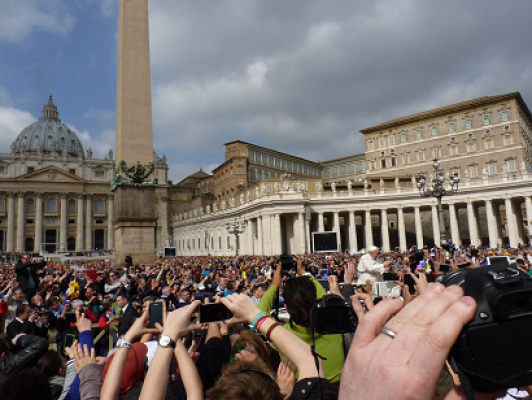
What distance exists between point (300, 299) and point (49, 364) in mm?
2178

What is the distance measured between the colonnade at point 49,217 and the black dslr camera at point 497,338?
83129 millimetres

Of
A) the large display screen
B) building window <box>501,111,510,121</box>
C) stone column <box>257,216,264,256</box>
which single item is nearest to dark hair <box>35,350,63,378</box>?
the large display screen

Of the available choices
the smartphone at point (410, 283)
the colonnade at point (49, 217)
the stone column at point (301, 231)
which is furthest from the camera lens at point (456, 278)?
the colonnade at point (49, 217)

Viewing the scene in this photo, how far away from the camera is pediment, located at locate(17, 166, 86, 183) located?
74631 millimetres

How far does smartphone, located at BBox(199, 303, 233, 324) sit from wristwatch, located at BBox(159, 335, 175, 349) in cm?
27

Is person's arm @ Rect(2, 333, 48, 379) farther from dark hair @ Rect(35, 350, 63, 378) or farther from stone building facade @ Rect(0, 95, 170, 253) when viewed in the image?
stone building facade @ Rect(0, 95, 170, 253)

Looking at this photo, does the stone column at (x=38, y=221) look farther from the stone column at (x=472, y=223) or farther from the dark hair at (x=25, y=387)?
the dark hair at (x=25, y=387)

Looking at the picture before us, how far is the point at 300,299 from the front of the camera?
2.77m

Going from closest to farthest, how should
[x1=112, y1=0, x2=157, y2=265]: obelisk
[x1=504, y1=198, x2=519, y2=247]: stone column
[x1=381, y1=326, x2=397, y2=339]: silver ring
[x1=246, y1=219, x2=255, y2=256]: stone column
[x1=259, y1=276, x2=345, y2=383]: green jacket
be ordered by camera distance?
[x1=381, y1=326, x2=397, y2=339]: silver ring < [x1=259, y1=276, x2=345, y2=383]: green jacket < [x1=112, y1=0, x2=157, y2=265]: obelisk < [x1=504, y1=198, x2=519, y2=247]: stone column < [x1=246, y1=219, x2=255, y2=256]: stone column

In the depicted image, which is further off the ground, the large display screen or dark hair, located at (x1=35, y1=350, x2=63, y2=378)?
the large display screen

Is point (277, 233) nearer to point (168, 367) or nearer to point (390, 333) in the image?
point (168, 367)

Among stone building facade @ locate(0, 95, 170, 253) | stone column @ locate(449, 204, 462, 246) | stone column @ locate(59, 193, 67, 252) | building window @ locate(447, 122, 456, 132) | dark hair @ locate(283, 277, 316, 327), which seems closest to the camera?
dark hair @ locate(283, 277, 316, 327)

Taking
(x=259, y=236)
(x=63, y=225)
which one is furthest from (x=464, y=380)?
(x=63, y=225)

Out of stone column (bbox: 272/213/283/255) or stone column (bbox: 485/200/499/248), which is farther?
stone column (bbox: 272/213/283/255)
